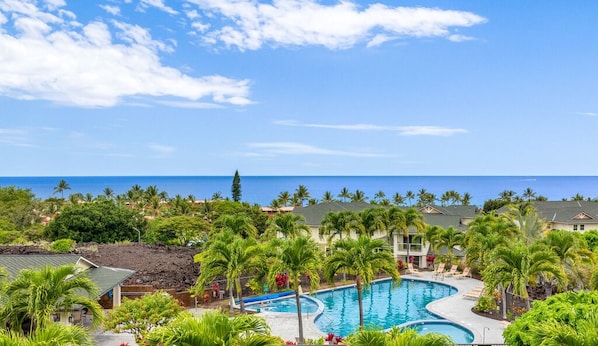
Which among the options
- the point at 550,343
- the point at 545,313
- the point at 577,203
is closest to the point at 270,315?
the point at 545,313

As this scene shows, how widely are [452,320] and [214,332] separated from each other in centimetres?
2048

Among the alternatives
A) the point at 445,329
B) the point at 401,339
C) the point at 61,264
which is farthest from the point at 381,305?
the point at 401,339

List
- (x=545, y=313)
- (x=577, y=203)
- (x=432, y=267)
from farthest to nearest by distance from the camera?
(x=577, y=203) < (x=432, y=267) < (x=545, y=313)

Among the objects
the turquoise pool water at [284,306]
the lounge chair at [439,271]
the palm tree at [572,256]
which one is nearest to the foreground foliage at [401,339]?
the turquoise pool water at [284,306]

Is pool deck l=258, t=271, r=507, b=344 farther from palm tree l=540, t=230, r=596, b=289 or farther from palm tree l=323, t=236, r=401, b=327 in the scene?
palm tree l=540, t=230, r=596, b=289

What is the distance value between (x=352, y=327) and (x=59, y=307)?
1577 centimetres

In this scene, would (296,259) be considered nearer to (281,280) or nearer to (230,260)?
(230,260)

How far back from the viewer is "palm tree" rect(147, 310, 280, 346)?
891 centimetres

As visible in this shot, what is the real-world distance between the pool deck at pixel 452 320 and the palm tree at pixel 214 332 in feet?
43.8

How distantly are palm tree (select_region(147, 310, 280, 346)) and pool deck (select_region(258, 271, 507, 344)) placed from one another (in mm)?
13358

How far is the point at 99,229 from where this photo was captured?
172 feet

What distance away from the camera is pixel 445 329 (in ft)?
84.3

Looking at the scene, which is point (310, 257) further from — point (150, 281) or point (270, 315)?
point (150, 281)

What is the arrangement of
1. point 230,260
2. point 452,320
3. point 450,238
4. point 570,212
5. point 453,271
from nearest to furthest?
1. point 230,260
2. point 452,320
3. point 450,238
4. point 453,271
5. point 570,212
